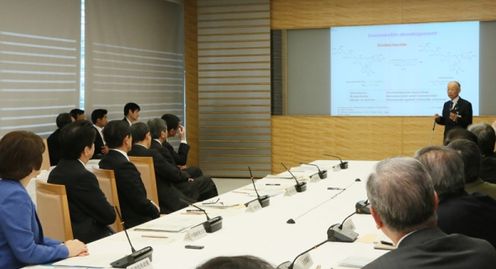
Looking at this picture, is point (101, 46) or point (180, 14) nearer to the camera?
point (101, 46)

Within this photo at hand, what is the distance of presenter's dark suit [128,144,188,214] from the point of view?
6094 mm

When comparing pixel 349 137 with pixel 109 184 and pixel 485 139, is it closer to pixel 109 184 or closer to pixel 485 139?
pixel 485 139

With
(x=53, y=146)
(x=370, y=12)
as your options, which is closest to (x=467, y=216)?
(x=53, y=146)

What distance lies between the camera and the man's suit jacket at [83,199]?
4.19m

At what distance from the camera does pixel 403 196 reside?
210 centimetres

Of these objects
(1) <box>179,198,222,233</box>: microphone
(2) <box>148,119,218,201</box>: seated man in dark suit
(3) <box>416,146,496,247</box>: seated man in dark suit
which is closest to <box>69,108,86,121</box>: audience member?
(2) <box>148,119,218,201</box>: seated man in dark suit

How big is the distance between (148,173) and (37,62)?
130 inches

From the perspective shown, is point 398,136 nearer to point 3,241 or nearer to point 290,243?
point 290,243

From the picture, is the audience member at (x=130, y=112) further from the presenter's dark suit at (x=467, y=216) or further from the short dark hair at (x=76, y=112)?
the presenter's dark suit at (x=467, y=216)

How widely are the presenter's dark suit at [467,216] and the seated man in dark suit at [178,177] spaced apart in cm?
369

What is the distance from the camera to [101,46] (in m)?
9.54

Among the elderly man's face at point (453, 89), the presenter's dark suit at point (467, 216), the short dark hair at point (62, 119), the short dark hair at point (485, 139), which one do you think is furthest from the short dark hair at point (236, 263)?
the elderly man's face at point (453, 89)

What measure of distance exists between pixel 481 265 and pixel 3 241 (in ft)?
7.16

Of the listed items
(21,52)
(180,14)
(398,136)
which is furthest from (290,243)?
(180,14)
